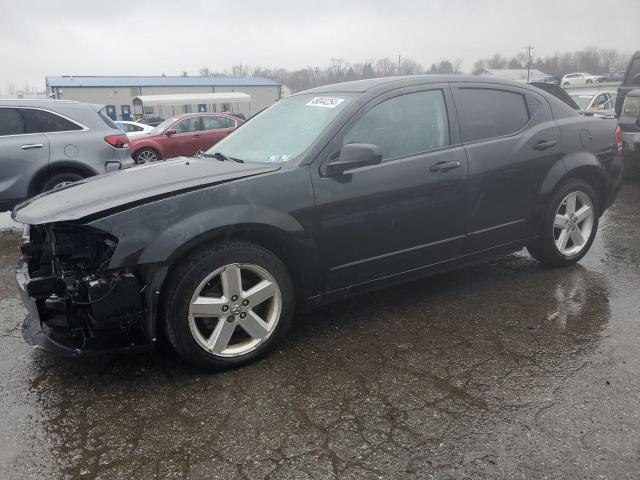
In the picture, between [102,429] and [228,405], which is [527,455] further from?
[102,429]

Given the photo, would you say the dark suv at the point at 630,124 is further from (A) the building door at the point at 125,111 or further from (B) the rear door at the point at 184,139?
(A) the building door at the point at 125,111

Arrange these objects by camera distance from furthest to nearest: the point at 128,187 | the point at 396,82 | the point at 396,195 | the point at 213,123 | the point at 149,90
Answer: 1. the point at 149,90
2. the point at 213,123
3. the point at 396,82
4. the point at 396,195
5. the point at 128,187

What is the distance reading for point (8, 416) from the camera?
263 centimetres

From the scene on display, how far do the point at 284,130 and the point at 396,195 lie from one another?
951 mm

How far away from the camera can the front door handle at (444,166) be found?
11.7 ft

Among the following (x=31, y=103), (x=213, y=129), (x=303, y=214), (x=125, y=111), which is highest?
(x=125, y=111)

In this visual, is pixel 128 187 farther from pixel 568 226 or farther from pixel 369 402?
pixel 568 226

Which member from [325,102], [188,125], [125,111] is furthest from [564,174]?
[125,111]

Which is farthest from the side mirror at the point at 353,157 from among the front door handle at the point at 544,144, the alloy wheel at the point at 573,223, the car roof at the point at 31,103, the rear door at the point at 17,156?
the car roof at the point at 31,103

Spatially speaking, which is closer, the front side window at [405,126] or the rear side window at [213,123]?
the front side window at [405,126]

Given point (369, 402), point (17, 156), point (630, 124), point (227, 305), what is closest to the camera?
point (369, 402)

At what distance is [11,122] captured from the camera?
21.3 feet

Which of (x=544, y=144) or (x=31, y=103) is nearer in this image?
(x=544, y=144)

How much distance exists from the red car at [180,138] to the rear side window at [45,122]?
6425 mm
